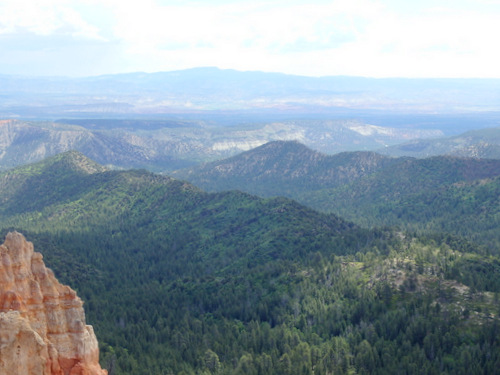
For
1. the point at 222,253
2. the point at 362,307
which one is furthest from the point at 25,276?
the point at 222,253

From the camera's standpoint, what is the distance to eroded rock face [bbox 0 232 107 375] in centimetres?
5953

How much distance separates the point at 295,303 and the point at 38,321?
66.6 meters

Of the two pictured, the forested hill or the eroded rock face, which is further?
the forested hill

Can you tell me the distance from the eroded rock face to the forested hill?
29.0m

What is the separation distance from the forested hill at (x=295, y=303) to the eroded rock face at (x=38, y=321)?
29.0m

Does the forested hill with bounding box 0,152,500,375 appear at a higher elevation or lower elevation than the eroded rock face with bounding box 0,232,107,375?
lower

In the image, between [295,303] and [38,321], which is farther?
[295,303]

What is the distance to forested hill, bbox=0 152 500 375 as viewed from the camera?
9819cm

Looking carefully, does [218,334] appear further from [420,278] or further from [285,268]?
[420,278]

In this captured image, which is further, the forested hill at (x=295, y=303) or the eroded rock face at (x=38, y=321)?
the forested hill at (x=295, y=303)

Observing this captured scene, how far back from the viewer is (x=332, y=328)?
114 m

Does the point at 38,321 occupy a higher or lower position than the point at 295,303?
higher

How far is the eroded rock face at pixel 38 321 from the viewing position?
59531mm

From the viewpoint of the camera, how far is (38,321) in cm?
6675
